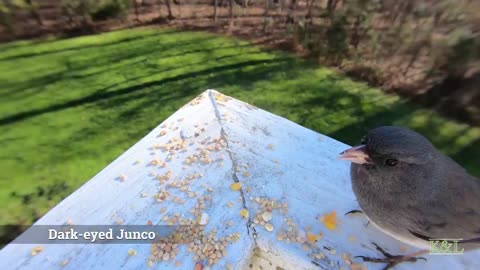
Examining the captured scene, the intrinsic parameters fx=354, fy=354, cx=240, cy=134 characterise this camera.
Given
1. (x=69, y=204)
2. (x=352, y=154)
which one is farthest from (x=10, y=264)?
(x=352, y=154)

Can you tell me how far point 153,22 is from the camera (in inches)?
314

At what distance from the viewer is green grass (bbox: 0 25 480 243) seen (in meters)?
4.18

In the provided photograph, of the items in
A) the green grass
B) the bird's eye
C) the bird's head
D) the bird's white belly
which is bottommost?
the green grass

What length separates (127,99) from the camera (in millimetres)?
5523

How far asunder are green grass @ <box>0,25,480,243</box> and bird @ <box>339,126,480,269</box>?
3233 mm

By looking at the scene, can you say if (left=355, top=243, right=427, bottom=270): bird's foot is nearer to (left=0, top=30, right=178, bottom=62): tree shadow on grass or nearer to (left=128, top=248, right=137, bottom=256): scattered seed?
(left=128, top=248, right=137, bottom=256): scattered seed

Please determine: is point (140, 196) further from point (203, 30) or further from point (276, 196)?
point (203, 30)

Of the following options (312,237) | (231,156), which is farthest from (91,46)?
(312,237)

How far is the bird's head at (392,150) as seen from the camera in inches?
69.2

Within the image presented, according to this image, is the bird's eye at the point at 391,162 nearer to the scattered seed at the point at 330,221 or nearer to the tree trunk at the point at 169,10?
the scattered seed at the point at 330,221

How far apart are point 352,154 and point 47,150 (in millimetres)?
3919

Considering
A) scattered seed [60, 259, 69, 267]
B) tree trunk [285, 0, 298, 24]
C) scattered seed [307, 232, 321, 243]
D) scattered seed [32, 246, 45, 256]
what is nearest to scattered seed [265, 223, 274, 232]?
scattered seed [307, 232, 321, 243]

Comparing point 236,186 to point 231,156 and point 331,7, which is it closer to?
point 231,156

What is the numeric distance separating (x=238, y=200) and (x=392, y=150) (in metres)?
0.82
